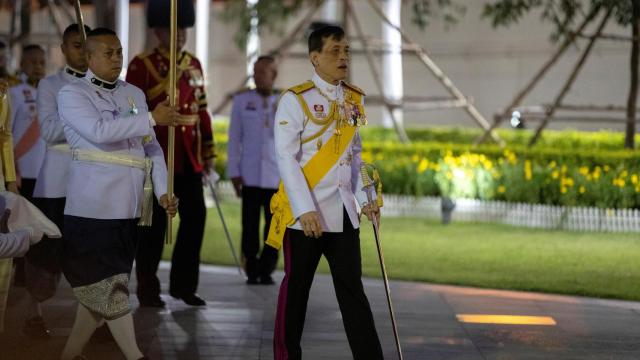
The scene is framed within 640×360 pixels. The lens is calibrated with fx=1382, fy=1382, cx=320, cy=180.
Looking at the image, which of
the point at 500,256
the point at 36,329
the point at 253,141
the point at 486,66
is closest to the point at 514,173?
the point at 500,256

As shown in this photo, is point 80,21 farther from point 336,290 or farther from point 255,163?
point 255,163

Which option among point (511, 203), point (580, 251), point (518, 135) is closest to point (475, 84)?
point (518, 135)

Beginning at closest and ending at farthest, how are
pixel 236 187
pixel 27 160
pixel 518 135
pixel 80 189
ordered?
pixel 80 189 → pixel 27 160 → pixel 236 187 → pixel 518 135

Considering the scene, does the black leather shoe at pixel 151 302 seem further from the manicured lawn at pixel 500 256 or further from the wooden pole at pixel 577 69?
the wooden pole at pixel 577 69

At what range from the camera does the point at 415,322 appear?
929 centimetres

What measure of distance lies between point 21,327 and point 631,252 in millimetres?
6607

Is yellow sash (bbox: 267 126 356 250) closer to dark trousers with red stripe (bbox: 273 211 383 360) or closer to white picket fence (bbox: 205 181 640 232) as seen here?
dark trousers with red stripe (bbox: 273 211 383 360)

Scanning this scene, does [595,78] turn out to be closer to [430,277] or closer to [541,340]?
[430,277]

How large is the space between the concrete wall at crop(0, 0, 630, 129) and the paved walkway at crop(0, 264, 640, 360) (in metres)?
18.1

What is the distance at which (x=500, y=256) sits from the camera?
13062mm

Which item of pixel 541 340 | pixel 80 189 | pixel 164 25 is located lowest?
pixel 541 340

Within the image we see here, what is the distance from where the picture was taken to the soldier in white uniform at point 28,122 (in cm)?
1006

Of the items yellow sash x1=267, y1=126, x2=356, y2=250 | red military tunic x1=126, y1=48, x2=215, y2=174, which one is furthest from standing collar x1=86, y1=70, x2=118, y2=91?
red military tunic x1=126, y1=48, x2=215, y2=174

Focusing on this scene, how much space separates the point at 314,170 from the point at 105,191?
3.64ft
